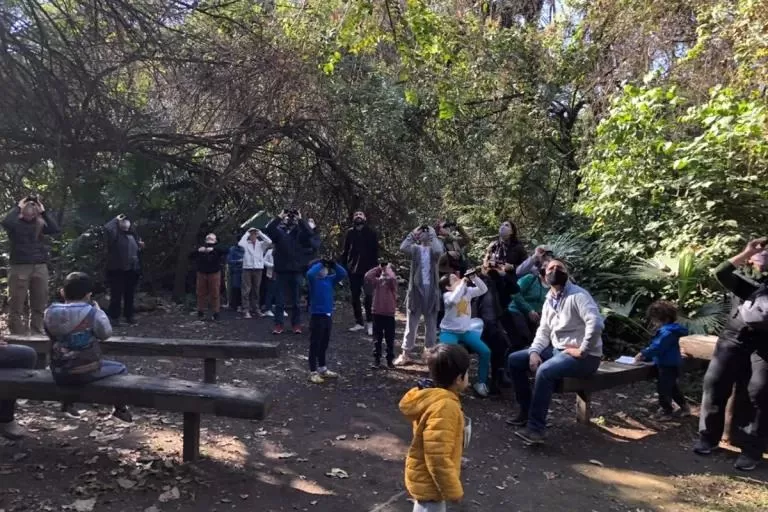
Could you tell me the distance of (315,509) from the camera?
437 centimetres

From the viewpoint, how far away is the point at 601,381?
6.15 m

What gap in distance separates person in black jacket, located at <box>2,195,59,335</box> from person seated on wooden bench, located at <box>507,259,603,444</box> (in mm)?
5988

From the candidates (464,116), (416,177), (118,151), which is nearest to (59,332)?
(118,151)

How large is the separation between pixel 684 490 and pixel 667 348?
1959mm

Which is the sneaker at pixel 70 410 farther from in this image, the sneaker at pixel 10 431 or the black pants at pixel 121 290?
the black pants at pixel 121 290

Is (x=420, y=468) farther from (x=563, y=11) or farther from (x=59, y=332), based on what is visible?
(x=563, y=11)

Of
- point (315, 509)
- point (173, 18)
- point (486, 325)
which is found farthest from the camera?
point (173, 18)

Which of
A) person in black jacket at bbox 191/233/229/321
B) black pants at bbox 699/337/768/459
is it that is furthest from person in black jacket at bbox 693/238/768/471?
person in black jacket at bbox 191/233/229/321

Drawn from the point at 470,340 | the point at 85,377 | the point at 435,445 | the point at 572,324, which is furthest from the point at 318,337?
the point at 435,445

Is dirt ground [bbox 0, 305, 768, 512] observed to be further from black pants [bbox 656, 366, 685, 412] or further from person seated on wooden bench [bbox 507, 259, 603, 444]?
person seated on wooden bench [bbox 507, 259, 603, 444]

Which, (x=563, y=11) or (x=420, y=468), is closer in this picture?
(x=420, y=468)

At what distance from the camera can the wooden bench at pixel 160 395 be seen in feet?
14.7

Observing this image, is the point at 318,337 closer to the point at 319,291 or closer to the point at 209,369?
the point at 319,291

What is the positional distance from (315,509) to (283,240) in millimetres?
5670
